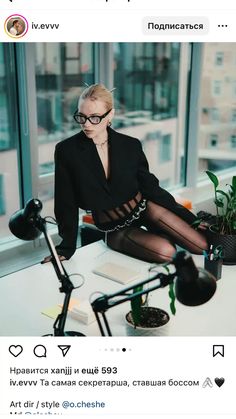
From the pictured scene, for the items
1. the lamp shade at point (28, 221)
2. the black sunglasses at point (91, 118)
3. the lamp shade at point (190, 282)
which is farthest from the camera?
the black sunglasses at point (91, 118)

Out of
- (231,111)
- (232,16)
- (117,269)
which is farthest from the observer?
(231,111)

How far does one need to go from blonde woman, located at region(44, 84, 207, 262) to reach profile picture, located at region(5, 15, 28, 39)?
54 cm

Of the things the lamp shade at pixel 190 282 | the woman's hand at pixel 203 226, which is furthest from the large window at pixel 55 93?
the lamp shade at pixel 190 282

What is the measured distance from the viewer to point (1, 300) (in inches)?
49.6

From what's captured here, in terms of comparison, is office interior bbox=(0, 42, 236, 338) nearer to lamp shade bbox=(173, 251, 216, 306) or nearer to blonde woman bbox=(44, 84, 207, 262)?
blonde woman bbox=(44, 84, 207, 262)

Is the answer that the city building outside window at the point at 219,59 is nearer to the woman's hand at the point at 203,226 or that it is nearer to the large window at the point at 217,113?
the large window at the point at 217,113

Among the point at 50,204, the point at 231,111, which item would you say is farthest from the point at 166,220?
the point at 231,111

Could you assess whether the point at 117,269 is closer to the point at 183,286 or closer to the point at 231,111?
the point at 183,286

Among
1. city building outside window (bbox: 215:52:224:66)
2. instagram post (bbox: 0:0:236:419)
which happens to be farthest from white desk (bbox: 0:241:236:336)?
city building outside window (bbox: 215:52:224:66)

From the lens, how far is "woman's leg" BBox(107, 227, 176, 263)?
1.52 m

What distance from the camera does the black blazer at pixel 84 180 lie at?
154cm
